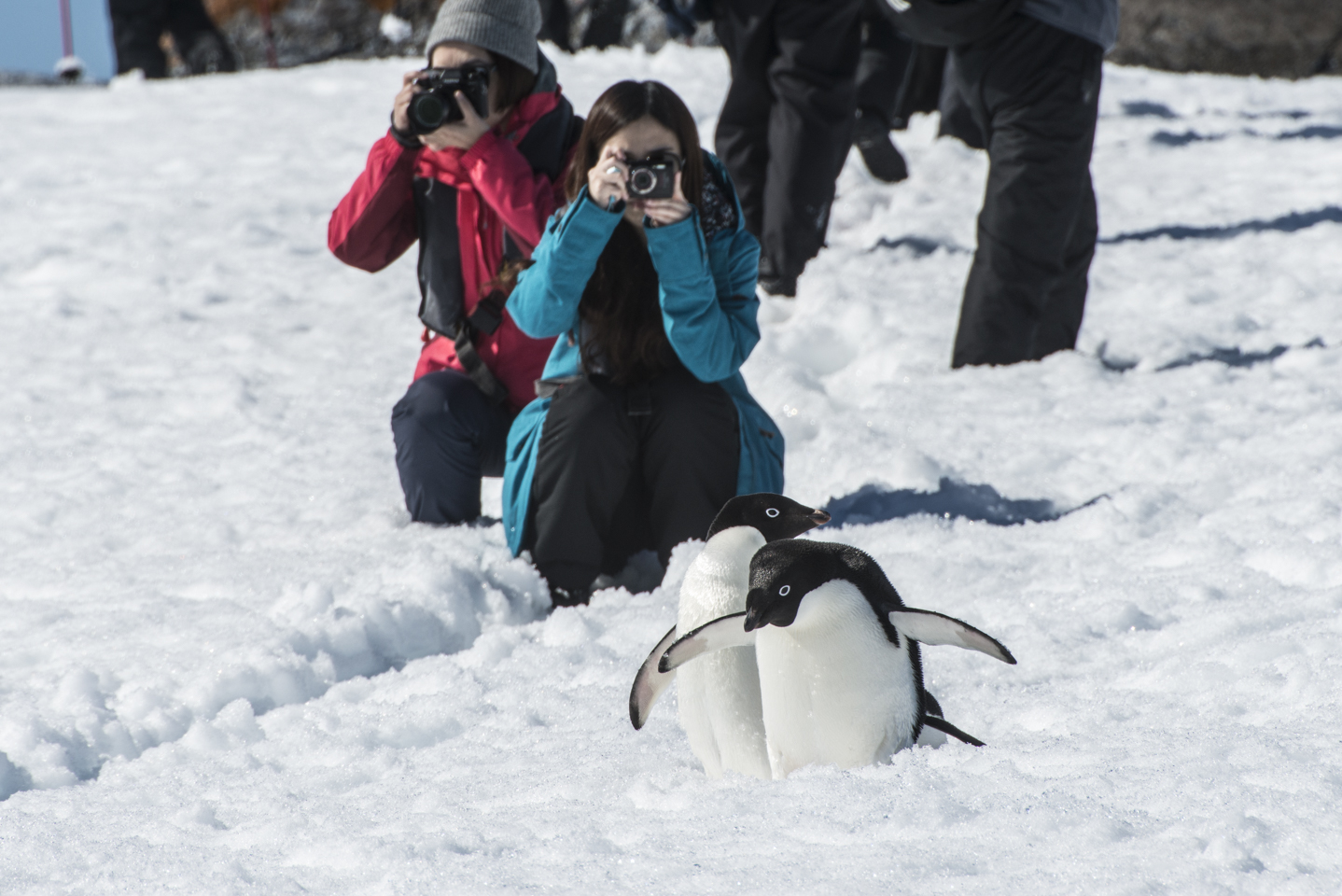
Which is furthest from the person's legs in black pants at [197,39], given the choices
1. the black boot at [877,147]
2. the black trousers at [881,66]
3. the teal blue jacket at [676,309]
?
the teal blue jacket at [676,309]

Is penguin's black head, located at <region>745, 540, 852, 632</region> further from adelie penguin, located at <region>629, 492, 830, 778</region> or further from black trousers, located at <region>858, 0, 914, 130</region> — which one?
black trousers, located at <region>858, 0, 914, 130</region>

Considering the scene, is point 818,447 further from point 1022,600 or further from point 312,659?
point 312,659

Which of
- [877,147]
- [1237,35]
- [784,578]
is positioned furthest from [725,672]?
[1237,35]

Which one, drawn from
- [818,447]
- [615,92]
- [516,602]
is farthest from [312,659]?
[818,447]

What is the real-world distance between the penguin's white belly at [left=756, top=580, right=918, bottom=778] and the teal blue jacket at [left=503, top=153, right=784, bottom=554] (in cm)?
86

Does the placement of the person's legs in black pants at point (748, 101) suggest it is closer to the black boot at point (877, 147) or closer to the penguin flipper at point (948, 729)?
the black boot at point (877, 147)

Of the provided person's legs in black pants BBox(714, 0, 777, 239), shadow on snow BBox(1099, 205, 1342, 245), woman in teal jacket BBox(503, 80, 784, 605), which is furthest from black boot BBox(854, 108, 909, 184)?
woman in teal jacket BBox(503, 80, 784, 605)

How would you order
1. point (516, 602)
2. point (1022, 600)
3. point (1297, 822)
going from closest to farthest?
point (1297, 822)
point (1022, 600)
point (516, 602)

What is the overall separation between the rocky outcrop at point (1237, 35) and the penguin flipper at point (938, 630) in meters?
8.22

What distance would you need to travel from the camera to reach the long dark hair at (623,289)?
7.00ft

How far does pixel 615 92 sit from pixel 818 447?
1.06 m

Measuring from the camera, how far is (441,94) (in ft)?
7.47

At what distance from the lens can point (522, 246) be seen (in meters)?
2.37

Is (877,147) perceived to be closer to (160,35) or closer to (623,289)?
(623,289)
